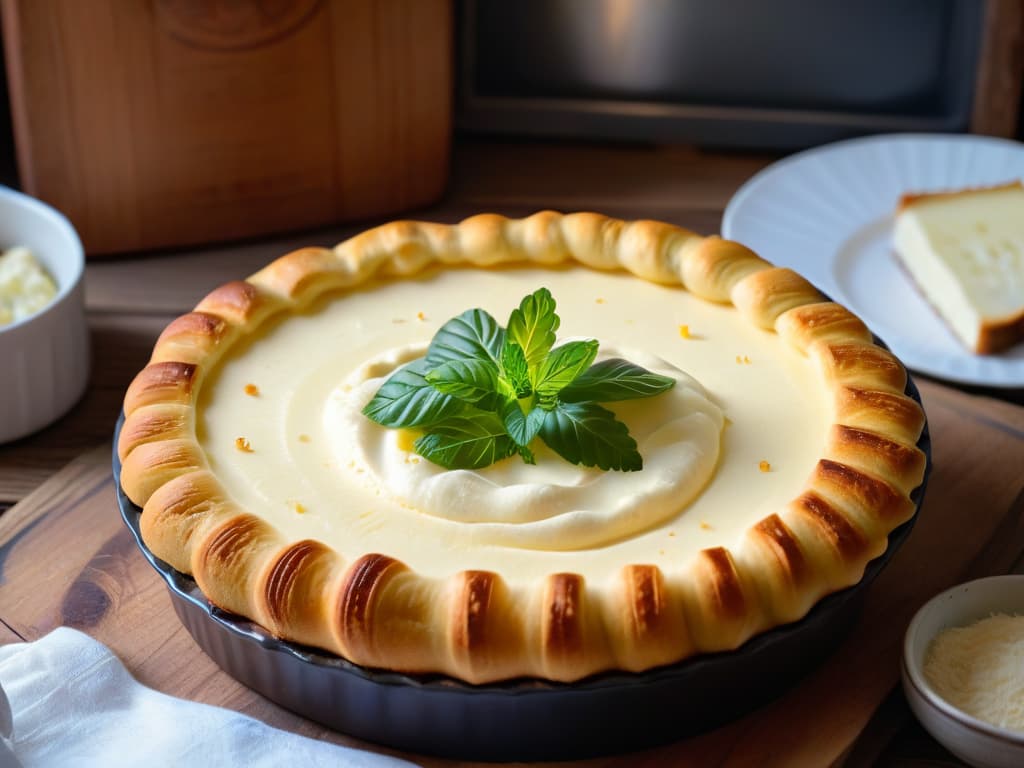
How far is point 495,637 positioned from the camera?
4.65ft

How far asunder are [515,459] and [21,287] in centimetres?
101

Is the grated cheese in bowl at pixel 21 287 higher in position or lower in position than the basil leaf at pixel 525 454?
higher

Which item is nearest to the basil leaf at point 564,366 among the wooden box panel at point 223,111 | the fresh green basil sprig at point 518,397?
the fresh green basil sprig at point 518,397

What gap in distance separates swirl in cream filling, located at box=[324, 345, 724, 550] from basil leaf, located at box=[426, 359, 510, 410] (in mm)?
90

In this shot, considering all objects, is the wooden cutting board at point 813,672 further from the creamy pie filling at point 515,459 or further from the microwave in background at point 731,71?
the microwave in background at point 731,71

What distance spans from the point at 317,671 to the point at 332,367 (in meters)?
0.53

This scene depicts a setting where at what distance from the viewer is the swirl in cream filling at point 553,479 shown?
1.56 m

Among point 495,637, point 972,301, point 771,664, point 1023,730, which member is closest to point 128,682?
point 495,637

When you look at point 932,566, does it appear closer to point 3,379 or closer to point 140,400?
point 140,400

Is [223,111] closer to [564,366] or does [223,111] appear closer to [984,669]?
[564,366]

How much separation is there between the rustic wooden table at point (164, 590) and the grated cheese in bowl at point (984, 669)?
0.26ft

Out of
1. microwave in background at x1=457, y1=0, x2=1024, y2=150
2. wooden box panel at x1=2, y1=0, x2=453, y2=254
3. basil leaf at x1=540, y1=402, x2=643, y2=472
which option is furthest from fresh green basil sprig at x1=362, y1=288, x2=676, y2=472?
microwave in background at x1=457, y1=0, x2=1024, y2=150

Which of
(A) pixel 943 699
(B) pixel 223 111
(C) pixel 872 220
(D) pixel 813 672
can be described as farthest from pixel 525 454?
(C) pixel 872 220

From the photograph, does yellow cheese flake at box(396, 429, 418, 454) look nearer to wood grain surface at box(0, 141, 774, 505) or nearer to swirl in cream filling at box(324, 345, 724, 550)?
swirl in cream filling at box(324, 345, 724, 550)
